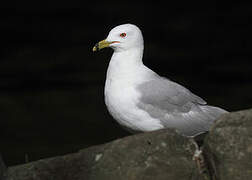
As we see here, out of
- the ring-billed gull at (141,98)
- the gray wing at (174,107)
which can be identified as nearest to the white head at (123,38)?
the ring-billed gull at (141,98)

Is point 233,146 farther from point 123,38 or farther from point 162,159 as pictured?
point 123,38

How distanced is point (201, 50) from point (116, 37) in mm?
9057

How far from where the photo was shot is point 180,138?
4.11 metres

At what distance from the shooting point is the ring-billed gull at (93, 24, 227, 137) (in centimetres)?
531

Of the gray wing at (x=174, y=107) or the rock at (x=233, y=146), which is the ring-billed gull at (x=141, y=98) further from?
the rock at (x=233, y=146)

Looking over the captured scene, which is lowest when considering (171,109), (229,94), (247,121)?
(229,94)

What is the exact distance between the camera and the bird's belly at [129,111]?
5.28 metres

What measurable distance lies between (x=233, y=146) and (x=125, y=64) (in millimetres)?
1882

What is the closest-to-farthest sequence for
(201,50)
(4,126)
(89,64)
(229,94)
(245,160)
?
(245,160), (4,126), (229,94), (89,64), (201,50)

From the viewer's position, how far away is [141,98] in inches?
210

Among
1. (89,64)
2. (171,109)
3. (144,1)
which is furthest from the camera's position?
(144,1)

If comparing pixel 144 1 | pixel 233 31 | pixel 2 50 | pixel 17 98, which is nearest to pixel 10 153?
pixel 17 98

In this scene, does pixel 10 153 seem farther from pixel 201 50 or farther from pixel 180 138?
pixel 201 50

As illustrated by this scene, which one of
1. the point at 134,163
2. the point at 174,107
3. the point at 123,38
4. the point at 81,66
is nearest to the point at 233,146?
the point at 134,163
